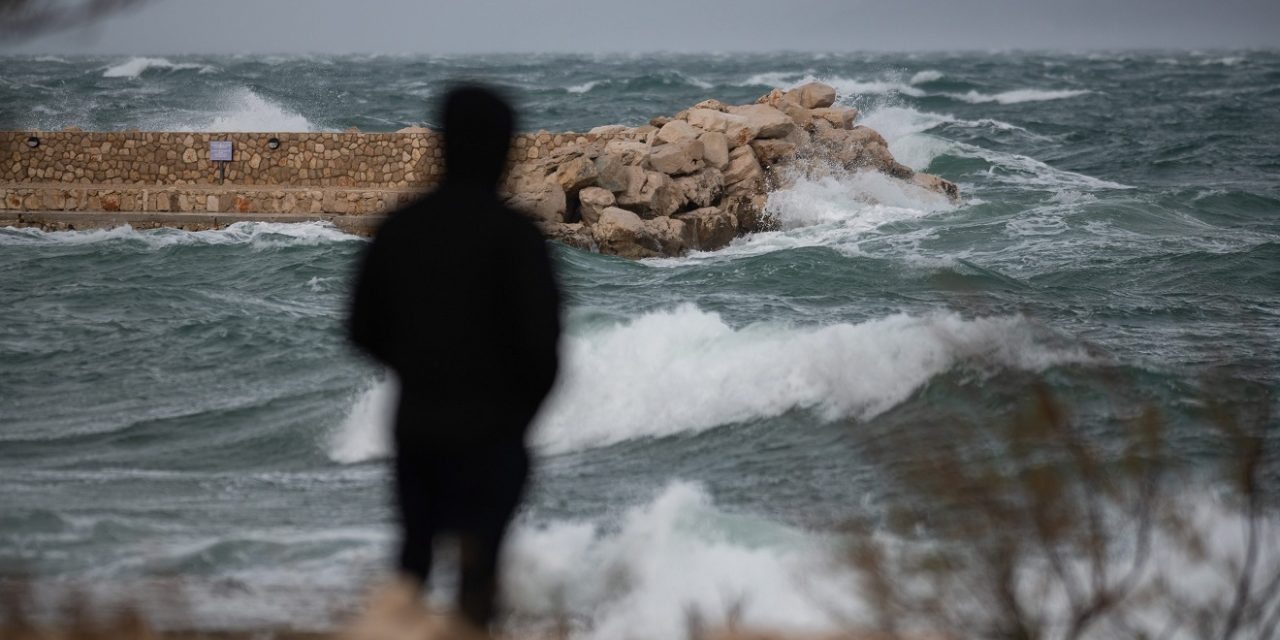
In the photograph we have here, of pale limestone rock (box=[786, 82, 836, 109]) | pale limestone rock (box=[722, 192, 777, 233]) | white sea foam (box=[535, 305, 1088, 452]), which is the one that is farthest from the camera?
pale limestone rock (box=[786, 82, 836, 109])

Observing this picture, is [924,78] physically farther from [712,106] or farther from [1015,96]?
[712,106]

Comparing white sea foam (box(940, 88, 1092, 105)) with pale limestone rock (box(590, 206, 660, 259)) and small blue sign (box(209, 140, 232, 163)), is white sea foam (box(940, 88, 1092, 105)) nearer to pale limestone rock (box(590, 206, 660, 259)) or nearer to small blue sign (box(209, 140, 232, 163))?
small blue sign (box(209, 140, 232, 163))

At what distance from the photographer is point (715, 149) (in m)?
21.0

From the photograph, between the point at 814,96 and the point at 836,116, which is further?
the point at 814,96

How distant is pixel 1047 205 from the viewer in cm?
2511

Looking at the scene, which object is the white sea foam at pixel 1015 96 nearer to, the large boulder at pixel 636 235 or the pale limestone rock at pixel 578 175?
the pale limestone rock at pixel 578 175

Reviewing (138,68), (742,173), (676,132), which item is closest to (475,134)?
(742,173)

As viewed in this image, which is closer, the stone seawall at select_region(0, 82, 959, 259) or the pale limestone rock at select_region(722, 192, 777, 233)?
the stone seawall at select_region(0, 82, 959, 259)

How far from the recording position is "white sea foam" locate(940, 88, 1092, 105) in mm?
60000

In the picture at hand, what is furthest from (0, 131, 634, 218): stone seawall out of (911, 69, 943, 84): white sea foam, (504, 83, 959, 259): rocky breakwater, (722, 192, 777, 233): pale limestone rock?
(911, 69, 943, 84): white sea foam

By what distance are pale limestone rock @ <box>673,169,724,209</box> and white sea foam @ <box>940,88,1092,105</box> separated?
40.4m

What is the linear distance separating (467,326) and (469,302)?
6 centimetres

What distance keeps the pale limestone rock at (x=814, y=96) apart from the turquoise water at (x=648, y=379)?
7.60 ft

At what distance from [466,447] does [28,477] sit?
6.11 m
